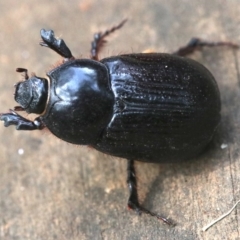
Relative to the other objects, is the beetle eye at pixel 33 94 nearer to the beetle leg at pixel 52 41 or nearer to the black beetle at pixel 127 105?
the black beetle at pixel 127 105

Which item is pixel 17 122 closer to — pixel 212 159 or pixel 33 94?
pixel 33 94

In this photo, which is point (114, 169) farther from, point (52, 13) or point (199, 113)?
point (52, 13)

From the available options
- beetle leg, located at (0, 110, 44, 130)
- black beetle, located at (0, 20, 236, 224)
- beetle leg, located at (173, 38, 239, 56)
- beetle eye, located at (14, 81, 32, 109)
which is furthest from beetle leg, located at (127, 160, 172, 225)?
beetle leg, located at (173, 38, 239, 56)

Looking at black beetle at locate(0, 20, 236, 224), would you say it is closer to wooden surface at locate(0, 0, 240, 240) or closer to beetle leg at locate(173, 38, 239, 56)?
wooden surface at locate(0, 0, 240, 240)

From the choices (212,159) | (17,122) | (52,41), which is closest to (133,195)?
(212,159)

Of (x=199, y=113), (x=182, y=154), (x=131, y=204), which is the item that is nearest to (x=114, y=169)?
(x=131, y=204)

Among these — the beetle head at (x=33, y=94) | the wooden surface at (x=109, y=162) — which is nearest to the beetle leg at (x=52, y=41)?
the beetle head at (x=33, y=94)

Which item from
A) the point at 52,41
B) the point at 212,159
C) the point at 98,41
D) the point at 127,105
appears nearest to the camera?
the point at 127,105
